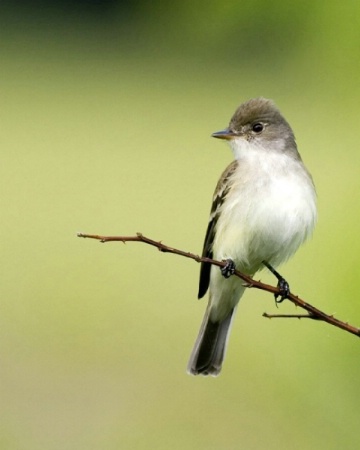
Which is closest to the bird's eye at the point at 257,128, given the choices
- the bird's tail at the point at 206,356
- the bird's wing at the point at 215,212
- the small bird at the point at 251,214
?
the small bird at the point at 251,214

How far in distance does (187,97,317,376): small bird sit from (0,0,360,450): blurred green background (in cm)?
55

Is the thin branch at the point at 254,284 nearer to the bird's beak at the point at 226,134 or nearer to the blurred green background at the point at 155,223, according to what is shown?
the bird's beak at the point at 226,134

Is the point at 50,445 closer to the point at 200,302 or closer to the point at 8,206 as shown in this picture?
the point at 200,302

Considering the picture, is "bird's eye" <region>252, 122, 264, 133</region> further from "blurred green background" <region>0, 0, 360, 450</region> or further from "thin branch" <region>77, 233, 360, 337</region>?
"thin branch" <region>77, 233, 360, 337</region>

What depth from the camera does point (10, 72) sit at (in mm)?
17938

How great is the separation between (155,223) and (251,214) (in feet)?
24.7

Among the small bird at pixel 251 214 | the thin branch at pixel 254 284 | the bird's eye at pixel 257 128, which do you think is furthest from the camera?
the bird's eye at pixel 257 128

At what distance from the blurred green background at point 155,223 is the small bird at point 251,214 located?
55cm

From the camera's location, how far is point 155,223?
451 inches

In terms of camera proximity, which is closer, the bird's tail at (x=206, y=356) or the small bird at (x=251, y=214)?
the small bird at (x=251, y=214)

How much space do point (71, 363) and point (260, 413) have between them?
5.52 ft

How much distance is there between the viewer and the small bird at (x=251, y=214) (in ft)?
12.9

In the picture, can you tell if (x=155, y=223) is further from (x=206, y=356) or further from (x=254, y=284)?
(x=254, y=284)

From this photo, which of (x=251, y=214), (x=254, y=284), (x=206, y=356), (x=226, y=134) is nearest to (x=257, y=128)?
(x=226, y=134)
